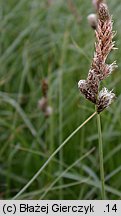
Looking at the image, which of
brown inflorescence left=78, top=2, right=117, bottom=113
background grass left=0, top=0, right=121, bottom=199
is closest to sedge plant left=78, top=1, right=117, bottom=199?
brown inflorescence left=78, top=2, right=117, bottom=113

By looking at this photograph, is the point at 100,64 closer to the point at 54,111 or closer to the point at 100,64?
the point at 100,64

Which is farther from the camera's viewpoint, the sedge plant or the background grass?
the background grass

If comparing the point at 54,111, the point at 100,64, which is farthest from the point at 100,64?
the point at 54,111

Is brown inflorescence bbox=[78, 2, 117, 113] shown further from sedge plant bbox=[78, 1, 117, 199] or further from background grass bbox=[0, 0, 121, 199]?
background grass bbox=[0, 0, 121, 199]

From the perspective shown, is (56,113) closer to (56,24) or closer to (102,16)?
(56,24)

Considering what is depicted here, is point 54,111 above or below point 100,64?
above

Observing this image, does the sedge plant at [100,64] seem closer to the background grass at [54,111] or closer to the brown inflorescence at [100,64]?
the brown inflorescence at [100,64]

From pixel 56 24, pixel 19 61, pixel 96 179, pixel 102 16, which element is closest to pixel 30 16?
pixel 56 24
